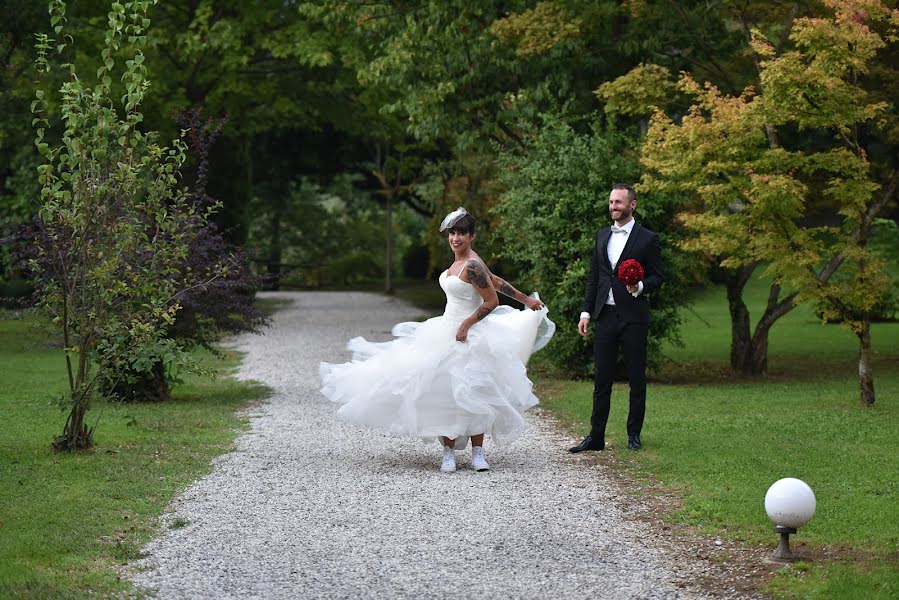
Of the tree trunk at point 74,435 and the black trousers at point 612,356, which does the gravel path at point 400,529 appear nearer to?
the black trousers at point 612,356

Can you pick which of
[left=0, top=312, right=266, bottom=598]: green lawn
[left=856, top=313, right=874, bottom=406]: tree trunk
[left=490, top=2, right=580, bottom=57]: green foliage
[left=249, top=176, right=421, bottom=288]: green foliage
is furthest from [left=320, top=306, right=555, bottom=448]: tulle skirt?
[left=249, top=176, right=421, bottom=288]: green foliage

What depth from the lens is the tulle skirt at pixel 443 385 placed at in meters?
9.70

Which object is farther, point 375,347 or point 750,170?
point 750,170

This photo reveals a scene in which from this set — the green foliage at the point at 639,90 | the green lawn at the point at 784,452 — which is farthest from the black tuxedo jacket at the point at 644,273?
the green foliage at the point at 639,90

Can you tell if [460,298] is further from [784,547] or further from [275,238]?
[275,238]

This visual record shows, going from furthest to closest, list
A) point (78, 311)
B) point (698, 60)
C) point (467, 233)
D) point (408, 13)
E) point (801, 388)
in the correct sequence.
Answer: point (408, 13)
point (698, 60)
point (801, 388)
point (78, 311)
point (467, 233)

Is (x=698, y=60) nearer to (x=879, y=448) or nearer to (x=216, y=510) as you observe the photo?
(x=879, y=448)

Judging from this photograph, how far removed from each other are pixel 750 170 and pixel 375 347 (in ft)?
20.7

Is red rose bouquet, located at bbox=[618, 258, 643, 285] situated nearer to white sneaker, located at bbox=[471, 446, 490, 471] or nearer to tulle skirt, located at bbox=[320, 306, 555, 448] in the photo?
tulle skirt, located at bbox=[320, 306, 555, 448]

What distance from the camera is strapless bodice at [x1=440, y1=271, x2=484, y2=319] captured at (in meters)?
9.79

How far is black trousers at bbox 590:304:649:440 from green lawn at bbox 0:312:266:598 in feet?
10.8

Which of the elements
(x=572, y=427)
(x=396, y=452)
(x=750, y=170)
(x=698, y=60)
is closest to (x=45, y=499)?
(x=396, y=452)

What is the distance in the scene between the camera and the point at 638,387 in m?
10.5

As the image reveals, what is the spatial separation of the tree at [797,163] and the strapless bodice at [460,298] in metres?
5.36
